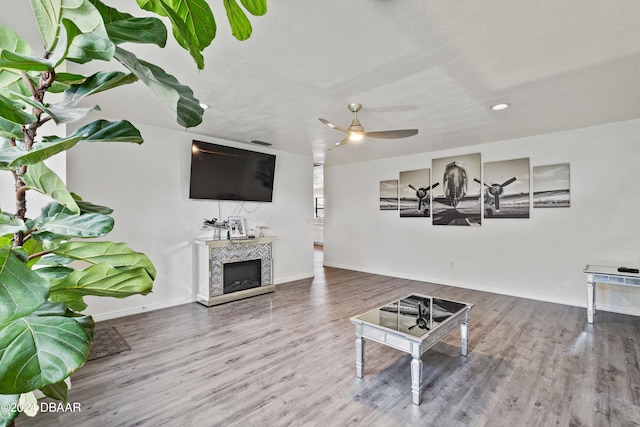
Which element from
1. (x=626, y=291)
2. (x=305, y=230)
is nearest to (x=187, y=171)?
(x=305, y=230)

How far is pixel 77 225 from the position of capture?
0.56 m

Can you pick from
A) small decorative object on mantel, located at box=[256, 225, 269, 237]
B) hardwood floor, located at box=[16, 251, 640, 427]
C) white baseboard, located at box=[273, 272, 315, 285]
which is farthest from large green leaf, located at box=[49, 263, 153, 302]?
white baseboard, located at box=[273, 272, 315, 285]

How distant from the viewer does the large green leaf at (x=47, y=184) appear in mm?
555

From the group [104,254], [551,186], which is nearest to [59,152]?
[104,254]

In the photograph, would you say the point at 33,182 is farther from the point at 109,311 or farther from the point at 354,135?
the point at 109,311

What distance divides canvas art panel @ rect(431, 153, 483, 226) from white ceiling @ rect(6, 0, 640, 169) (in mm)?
1245

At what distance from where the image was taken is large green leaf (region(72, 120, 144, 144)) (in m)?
0.55

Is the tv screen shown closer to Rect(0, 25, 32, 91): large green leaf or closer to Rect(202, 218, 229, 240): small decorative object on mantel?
Rect(202, 218, 229, 240): small decorative object on mantel

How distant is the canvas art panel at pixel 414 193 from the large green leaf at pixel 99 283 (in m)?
5.80

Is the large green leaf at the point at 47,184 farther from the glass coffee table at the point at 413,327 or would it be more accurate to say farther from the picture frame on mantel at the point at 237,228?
the picture frame on mantel at the point at 237,228

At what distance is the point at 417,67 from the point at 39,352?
8.98 feet

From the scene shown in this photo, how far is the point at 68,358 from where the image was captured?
1.30ft

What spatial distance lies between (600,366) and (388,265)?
12.8 feet

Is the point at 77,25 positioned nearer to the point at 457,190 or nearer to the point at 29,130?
the point at 29,130
